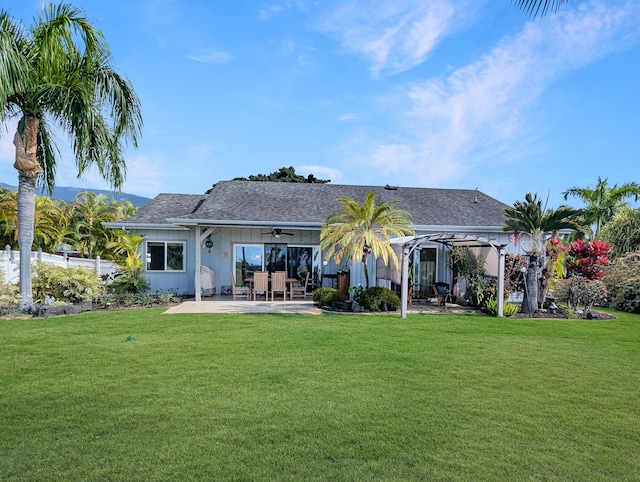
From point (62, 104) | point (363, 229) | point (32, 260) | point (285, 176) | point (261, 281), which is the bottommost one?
point (261, 281)

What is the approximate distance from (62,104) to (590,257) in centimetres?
1531

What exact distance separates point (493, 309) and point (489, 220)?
5.90m

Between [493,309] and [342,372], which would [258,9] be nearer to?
[342,372]

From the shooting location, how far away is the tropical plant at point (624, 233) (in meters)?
16.7

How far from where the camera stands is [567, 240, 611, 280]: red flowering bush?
463 inches

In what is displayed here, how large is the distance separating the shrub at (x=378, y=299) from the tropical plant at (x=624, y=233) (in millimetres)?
10873

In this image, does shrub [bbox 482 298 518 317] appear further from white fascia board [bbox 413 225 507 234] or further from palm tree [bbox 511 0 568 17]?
palm tree [bbox 511 0 568 17]

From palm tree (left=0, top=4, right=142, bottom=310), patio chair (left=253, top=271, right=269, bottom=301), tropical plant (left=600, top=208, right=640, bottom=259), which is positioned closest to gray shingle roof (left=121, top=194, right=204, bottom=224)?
palm tree (left=0, top=4, right=142, bottom=310)

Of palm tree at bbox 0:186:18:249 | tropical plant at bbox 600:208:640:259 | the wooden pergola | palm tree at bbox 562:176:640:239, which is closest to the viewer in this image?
the wooden pergola

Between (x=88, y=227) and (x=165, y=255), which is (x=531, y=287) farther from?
(x=88, y=227)

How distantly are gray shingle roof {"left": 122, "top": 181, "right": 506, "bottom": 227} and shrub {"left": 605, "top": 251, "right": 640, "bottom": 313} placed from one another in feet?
14.2

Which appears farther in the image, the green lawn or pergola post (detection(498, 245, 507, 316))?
pergola post (detection(498, 245, 507, 316))

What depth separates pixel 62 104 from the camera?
9.85 m

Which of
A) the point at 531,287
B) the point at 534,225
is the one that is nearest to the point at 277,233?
the point at 534,225
